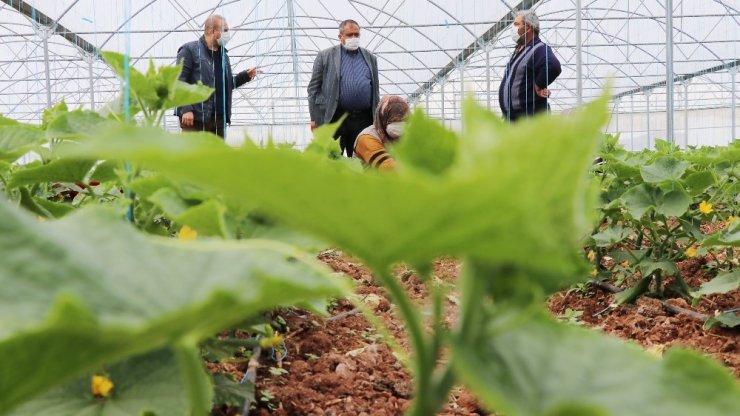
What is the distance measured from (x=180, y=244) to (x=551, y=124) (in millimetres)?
246

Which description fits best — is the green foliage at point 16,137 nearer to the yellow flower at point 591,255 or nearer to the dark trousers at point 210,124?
the yellow flower at point 591,255

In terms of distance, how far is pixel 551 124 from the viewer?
1.10 feet

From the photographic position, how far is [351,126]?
5.41 metres

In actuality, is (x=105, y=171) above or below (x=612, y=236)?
above

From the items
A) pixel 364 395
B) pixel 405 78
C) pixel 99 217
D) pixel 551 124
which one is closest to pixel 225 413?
pixel 364 395

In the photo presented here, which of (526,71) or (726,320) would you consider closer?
(726,320)

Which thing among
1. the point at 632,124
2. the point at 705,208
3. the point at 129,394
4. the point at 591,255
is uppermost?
the point at 632,124

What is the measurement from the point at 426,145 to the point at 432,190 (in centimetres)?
23

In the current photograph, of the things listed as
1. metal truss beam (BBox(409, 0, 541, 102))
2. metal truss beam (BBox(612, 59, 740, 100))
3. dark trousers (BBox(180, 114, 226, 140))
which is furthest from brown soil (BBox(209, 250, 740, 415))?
metal truss beam (BBox(612, 59, 740, 100))

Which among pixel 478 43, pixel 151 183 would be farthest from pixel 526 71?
pixel 478 43

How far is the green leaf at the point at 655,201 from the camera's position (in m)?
2.31

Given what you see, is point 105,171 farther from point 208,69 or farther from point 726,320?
point 208,69

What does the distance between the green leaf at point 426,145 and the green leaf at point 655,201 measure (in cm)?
193

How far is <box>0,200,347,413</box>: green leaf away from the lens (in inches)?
15.4
